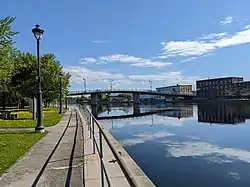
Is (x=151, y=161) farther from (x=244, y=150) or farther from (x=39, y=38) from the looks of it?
(x=39, y=38)

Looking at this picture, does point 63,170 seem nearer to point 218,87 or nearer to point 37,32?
point 37,32

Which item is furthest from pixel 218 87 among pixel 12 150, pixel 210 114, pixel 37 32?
pixel 12 150

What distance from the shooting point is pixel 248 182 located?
1031 centimetres

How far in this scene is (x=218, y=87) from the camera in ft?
562

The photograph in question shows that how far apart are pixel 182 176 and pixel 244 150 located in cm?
679

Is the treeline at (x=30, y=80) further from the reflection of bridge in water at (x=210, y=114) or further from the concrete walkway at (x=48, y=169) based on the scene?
the concrete walkway at (x=48, y=169)

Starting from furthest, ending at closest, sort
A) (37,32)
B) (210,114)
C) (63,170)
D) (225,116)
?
(210,114) < (225,116) < (37,32) < (63,170)

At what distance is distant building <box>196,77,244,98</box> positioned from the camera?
159 meters

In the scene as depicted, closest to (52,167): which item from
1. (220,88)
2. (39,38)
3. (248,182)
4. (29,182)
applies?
(29,182)

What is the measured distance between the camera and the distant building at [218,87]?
6244 inches

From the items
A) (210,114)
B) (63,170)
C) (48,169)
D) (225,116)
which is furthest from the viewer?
(210,114)

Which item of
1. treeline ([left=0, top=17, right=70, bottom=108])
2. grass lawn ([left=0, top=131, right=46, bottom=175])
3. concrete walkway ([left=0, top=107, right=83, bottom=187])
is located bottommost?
concrete walkway ([left=0, top=107, right=83, bottom=187])

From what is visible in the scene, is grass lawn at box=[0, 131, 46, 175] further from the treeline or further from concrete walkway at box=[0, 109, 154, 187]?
the treeline

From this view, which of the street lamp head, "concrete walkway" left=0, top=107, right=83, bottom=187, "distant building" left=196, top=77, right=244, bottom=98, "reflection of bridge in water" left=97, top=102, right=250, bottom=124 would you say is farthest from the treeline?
"distant building" left=196, top=77, right=244, bottom=98
